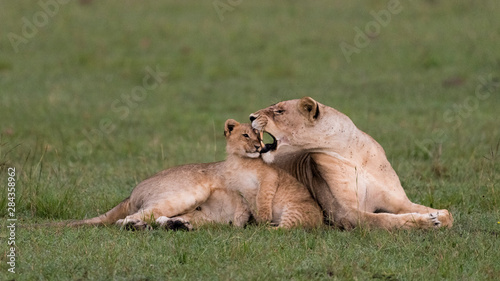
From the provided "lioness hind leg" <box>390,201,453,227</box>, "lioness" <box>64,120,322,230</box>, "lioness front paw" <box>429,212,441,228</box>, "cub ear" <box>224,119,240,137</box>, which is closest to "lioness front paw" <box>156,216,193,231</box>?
"lioness" <box>64,120,322,230</box>

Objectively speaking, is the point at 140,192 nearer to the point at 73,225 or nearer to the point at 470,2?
the point at 73,225

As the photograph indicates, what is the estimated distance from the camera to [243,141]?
661 centimetres

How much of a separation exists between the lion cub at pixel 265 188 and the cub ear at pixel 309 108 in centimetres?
51

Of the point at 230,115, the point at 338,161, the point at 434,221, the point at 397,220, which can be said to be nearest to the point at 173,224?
the point at 338,161

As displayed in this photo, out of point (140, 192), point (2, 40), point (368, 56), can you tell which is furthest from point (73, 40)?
point (140, 192)

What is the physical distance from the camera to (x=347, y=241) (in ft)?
18.5

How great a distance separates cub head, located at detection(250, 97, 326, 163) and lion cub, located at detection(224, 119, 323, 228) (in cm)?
24

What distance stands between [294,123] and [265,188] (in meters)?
0.52

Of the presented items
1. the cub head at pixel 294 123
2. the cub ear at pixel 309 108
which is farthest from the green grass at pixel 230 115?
the cub ear at pixel 309 108

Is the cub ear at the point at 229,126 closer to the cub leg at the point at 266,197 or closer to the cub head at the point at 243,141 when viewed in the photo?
the cub head at the point at 243,141

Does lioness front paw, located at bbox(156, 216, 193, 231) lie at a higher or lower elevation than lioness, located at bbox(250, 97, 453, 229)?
lower

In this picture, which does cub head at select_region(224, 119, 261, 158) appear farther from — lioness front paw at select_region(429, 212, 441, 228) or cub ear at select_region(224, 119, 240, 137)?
lioness front paw at select_region(429, 212, 441, 228)

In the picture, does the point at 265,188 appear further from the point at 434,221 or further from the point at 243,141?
the point at 434,221

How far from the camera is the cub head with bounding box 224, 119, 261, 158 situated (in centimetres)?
657
